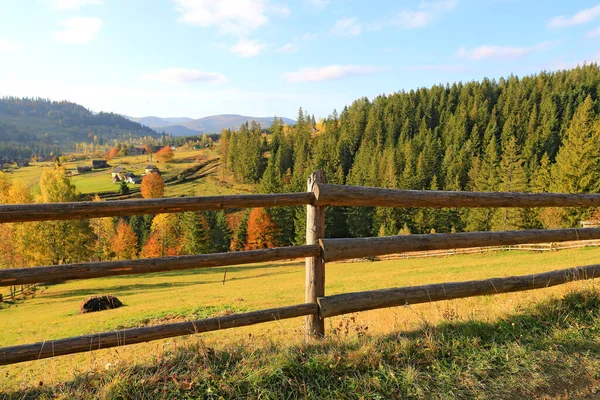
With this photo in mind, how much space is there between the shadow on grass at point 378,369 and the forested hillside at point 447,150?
149 feet

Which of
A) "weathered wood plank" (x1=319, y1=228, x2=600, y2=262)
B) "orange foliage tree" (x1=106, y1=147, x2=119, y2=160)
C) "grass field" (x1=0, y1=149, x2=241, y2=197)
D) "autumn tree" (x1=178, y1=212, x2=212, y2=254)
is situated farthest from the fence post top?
"orange foliage tree" (x1=106, y1=147, x2=119, y2=160)

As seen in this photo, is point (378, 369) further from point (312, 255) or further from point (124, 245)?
point (124, 245)

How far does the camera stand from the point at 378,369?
13.0 ft

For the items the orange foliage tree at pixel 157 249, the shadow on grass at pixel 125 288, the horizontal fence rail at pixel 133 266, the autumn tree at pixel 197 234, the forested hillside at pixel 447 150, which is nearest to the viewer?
the horizontal fence rail at pixel 133 266

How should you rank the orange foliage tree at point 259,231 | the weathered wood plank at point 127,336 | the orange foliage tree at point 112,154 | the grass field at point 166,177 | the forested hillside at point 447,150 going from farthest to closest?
the orange foliage tree at point 112,154 < the grass field at point 166,177 < the orange foliage tree at point 259,231 < the forested hillside at point 447,150 < the weathered wood plank at point 127,336

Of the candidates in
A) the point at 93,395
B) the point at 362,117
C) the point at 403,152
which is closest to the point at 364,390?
the point at 93,395

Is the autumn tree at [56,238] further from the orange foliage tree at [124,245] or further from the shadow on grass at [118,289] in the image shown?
the orange foliage tree at [124,245]

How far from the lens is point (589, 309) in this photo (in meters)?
5.46

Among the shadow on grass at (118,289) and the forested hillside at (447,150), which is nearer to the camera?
the shadow on grass at (118,289)

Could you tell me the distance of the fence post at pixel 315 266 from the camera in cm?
473

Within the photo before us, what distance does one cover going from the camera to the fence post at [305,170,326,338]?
4734 mm

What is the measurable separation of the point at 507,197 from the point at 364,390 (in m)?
3.89

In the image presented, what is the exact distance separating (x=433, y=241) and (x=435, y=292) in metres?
0.72

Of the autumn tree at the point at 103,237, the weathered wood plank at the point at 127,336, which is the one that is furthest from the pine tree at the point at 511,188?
the autumn tree at the point at 103,237
